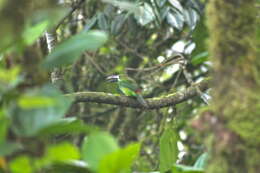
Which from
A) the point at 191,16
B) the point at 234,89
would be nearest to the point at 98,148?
the point at 234,89

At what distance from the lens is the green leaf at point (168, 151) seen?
55.5 inches

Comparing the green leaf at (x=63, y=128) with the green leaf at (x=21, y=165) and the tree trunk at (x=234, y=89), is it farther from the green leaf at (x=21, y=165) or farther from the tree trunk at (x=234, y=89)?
the tree trunk at (x=234, y=89)

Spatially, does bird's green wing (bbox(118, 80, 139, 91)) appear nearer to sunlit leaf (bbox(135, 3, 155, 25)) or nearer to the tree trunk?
sunlit leaf (bbox(135, 3, 155, 25))

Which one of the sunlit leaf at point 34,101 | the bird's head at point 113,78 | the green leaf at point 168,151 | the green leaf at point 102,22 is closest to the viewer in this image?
the sunlit leaf at point 34,101

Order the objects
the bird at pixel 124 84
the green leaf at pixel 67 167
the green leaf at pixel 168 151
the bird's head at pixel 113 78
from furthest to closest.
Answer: the bird's head at pixel 113 78
the bird at pixel 124 84
the green leaf at pixel 168 151
the green leaf at pixel 67 167

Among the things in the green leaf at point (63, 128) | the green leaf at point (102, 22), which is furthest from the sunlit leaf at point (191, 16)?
the green leaf at point (63, 128)

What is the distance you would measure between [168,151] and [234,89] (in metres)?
0.66

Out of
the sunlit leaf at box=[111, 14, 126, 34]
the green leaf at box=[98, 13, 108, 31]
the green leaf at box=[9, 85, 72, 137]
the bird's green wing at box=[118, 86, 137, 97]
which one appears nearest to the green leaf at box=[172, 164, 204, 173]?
the green leaf at box=[9, 85, 72, 137]

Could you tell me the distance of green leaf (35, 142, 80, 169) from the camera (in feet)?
2.35

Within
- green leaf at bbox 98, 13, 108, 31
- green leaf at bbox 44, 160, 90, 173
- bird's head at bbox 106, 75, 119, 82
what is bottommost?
bird's head at bbox 106, 75, 119, 82

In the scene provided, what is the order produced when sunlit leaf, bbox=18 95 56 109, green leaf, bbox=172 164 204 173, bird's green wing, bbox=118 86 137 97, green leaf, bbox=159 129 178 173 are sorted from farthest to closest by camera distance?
bird's green wing, bbox=118 86 137 97, green leaf, bbox=159 129 178 173, green leaf, bbox=172 164 204 173, sunlit leaf, bbox=18 95 56 109

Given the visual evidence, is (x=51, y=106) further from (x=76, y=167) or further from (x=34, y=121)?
(x=76, y=167)

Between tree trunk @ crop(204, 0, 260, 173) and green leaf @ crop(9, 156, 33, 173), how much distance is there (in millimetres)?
282

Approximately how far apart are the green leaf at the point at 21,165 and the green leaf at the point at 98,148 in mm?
85
